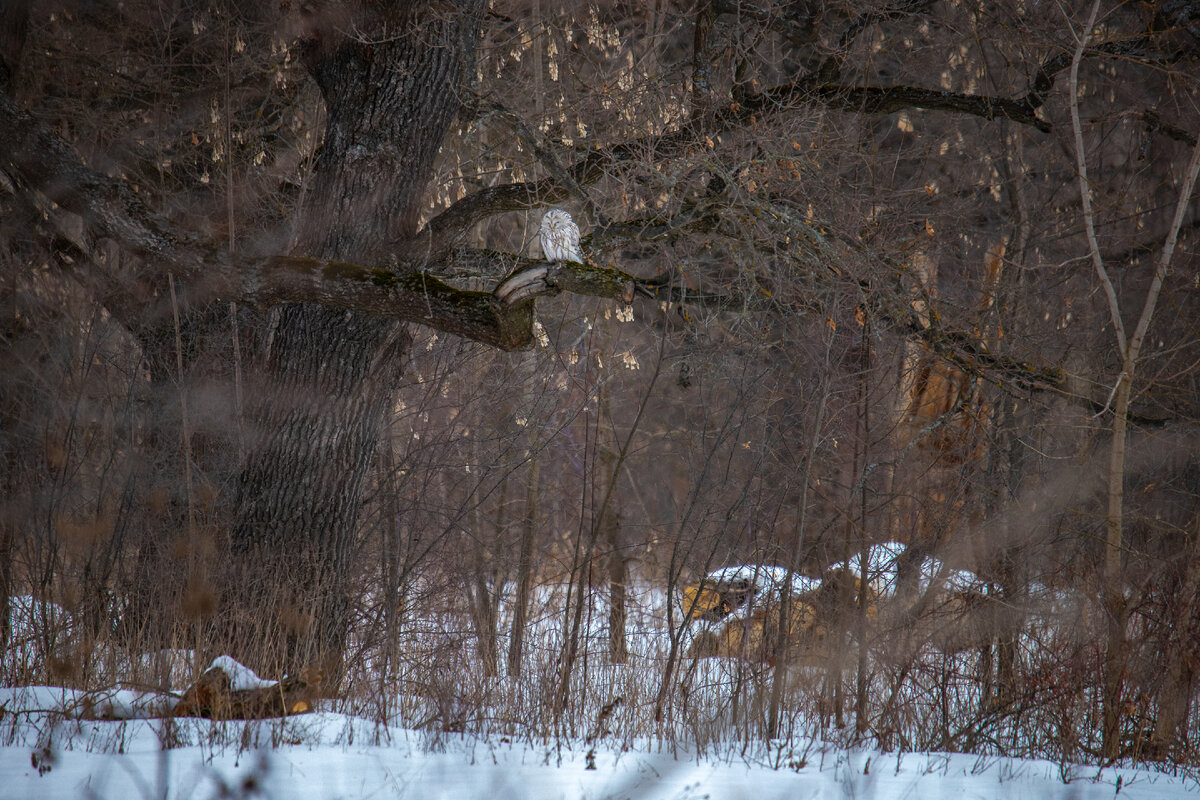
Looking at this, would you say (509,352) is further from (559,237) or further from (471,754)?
(471,754)

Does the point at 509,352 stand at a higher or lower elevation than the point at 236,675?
higher

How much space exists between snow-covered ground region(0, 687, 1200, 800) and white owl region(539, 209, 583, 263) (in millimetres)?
2561

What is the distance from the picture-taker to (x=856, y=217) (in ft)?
19.8

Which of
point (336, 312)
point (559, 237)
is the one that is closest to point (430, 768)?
point (559, 237)

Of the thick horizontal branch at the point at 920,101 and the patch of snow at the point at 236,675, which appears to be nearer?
the patch of snow at the point at 236,675

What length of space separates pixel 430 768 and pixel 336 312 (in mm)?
3543

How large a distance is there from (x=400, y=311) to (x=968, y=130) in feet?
28.4

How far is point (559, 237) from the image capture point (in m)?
4.83

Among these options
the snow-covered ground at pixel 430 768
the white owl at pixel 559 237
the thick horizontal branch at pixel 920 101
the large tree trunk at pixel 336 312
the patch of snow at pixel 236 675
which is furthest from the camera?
the thick horizontal branch at pixel 920 101

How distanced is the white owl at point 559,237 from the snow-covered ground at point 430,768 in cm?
256

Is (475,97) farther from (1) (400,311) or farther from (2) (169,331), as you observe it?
(2) (169,331)

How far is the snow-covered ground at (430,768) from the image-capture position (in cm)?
326

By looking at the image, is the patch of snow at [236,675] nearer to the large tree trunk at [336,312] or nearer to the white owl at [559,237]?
the large tree trunk at [336,312]

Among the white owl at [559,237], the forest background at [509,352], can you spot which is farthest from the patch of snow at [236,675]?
the white owl at [559,237]
